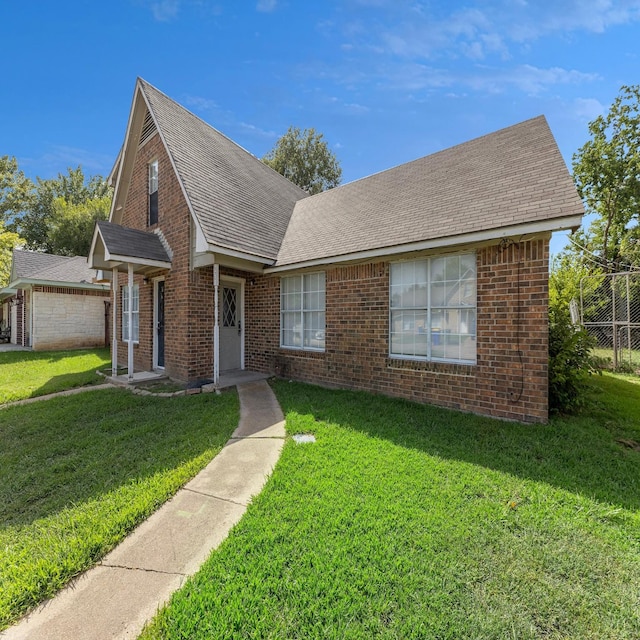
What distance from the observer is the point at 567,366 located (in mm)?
5816

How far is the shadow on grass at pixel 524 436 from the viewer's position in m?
3.59

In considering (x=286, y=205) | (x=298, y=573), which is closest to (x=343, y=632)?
(x=298, y=573)

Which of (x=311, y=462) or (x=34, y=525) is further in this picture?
(x=311, y=462)

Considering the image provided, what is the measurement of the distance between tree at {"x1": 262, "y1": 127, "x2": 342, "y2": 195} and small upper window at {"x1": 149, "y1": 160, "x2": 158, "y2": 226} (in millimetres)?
17631

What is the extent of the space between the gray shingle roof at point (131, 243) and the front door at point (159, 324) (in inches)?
41.4

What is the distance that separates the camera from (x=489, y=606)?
2027mm

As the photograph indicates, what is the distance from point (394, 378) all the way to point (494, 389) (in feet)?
6.22

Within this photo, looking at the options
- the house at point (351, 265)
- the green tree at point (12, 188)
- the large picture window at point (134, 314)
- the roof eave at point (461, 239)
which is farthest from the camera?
the green tree at point (12, 188)

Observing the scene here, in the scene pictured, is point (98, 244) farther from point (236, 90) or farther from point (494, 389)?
point (494, 389)

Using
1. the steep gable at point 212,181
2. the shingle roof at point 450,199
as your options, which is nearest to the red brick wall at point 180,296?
the steep gable at point 212,181

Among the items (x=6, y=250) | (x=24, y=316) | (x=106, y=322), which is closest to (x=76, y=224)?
(x=6, y=250)

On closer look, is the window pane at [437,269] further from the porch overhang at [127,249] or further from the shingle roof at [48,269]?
the shingle roof at [48,269]

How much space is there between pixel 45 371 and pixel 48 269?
9020 millimetres

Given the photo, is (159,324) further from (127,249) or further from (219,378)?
(219,378)
